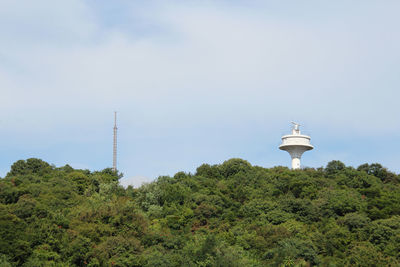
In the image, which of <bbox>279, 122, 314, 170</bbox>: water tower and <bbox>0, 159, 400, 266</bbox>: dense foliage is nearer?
<bbox>0, 159, 400, 266</bbox>: dense foliage

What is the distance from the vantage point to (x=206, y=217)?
53.8 m

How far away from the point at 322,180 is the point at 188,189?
14.4 metres

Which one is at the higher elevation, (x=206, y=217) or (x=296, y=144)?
(x=296, y=144)

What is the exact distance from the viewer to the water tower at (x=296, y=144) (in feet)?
224

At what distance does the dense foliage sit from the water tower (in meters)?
3.53

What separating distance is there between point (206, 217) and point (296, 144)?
18.9 meters

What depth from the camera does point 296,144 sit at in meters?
67.9

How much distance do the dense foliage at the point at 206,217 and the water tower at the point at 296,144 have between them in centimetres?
353

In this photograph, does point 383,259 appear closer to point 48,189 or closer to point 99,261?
point 99,261

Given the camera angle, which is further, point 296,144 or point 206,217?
point 296,144

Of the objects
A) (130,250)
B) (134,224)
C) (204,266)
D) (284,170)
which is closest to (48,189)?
(134,224)

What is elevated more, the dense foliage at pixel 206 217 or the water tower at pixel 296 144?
the water tower at pixel 296 144

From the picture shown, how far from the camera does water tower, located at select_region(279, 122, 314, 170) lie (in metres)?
68.2

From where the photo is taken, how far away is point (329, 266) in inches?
1639
